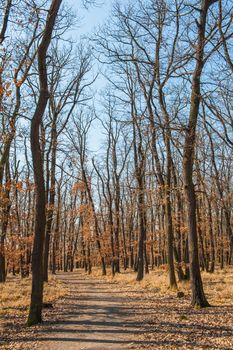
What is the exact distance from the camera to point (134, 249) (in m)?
42.6

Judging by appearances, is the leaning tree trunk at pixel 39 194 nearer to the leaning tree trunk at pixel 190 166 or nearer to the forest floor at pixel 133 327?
the forest floor at pixel 133 327

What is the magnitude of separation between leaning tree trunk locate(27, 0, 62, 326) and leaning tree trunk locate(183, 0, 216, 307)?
4.26 metres

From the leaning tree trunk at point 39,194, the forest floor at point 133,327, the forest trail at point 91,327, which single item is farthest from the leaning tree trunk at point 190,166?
the leaning tree trunk at point 39,194

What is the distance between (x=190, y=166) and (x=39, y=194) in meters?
4.76

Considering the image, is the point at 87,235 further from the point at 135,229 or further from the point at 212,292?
the point at 212,292

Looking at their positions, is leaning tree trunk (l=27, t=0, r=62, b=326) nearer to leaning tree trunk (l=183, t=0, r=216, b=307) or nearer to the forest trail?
the forest trail

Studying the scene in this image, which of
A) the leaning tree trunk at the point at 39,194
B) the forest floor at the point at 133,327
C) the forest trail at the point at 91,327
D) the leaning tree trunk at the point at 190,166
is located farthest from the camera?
the leaning tree trunk at the point at 190,166

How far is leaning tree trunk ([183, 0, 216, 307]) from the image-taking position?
11141 millimetres

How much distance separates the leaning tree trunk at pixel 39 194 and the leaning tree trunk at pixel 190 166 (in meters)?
Result: 4.26

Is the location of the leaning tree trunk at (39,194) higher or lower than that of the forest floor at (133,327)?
higher

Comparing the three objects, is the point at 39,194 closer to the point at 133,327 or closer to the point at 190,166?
the point at 133,327

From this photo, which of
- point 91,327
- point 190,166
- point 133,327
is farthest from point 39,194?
point 190,166

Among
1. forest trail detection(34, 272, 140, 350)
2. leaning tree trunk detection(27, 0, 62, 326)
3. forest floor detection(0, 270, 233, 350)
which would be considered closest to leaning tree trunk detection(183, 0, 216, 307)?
forest floor detection(0, 270, 233, 350)

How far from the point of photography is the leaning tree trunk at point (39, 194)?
9.84m
